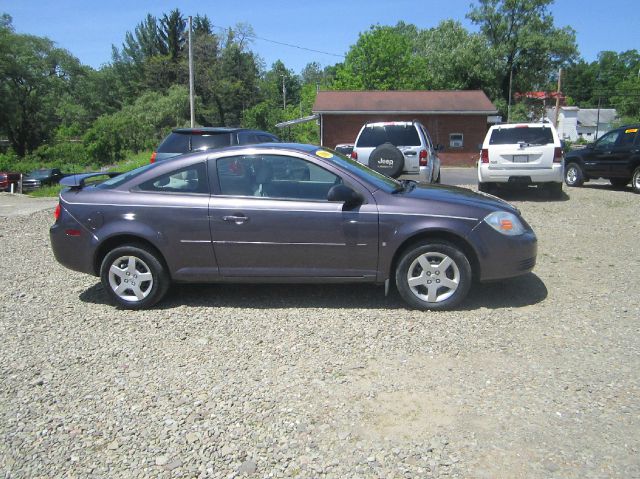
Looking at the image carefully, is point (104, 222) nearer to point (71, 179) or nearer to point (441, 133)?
point (71, 179)

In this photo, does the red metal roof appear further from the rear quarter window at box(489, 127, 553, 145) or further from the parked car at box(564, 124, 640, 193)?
the rear quarter window at box(489, 127, 553, 145)

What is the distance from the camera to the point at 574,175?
15.6m

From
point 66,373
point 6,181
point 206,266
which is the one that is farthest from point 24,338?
point 6,181

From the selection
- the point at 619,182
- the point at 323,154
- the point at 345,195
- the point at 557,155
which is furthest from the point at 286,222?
the point at 619,182

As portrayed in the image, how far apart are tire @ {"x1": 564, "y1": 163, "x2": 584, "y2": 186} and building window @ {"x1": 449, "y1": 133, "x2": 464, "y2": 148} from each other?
70.0 ft

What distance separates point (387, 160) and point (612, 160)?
23.9 ft

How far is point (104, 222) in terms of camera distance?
5.41m

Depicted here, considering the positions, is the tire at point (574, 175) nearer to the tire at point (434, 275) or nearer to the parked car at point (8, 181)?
the tire at point (434, 275)

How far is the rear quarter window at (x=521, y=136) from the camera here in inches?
481

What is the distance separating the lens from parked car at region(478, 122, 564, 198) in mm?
12008

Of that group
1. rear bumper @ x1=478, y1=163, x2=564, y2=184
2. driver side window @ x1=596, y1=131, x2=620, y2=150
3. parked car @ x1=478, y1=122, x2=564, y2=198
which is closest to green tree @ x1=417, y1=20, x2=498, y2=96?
driver side window @ x1=596, y1=131, x2=620, y2=150

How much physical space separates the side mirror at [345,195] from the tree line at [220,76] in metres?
46.9

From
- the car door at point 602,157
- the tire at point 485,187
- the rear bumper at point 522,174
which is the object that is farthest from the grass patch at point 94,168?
the car door at point 602,157

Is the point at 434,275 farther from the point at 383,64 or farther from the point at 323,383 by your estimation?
the point at 383,64
